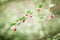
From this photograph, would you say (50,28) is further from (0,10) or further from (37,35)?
(0,10)

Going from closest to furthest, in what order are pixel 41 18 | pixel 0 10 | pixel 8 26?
pixel 41 18 → pixel 8 26 → pixel 0 10

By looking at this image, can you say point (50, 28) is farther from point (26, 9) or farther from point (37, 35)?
point (26, 9)

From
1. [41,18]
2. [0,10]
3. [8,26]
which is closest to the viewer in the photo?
[41,18]

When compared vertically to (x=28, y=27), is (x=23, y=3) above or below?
above

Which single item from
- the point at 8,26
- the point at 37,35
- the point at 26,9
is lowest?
the point at 37,35

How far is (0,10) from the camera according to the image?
206 cm

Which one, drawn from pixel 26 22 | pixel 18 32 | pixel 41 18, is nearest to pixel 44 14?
pixel 41 18

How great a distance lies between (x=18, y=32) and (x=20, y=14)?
218mm

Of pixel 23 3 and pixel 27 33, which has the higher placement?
pixel 23 3

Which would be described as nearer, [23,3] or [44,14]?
[44,14]

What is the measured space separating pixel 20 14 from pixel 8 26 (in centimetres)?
20

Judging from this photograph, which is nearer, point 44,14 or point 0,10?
point 44,14

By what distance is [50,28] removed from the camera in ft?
6.19

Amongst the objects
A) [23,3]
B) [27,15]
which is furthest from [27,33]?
[23,3]
